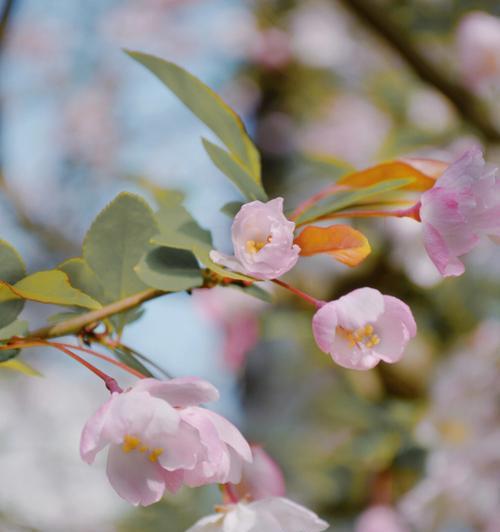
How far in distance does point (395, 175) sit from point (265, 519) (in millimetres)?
215

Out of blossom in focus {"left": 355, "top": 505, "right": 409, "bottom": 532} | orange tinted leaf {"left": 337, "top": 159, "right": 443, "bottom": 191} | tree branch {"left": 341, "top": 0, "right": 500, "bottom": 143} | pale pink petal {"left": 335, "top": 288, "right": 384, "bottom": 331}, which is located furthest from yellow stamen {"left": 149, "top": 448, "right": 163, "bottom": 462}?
tree branch {"left": 341, "top": 0, "right": 500, "bottom": 143}

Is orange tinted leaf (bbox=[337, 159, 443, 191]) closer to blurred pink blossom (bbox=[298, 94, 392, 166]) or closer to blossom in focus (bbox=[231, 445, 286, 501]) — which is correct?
blossom in focus (bbox=[231, 445, 286, 501])

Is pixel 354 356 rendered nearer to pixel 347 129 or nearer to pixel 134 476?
pixel 134 476

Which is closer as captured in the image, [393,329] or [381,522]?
[393,329]

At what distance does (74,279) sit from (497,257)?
4.22 ft

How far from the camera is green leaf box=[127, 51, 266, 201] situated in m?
0.48

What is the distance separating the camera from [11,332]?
41 cm

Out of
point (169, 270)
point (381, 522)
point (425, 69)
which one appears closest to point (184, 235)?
point (169, 270)

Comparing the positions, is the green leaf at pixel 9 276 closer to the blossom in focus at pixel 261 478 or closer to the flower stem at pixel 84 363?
the flower stem at pixel 84 363

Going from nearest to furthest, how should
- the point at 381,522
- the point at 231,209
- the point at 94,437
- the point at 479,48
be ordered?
the point at 94,437, the point at 231,209, the point at 381,522, the point at 479,48

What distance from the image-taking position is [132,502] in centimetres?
38

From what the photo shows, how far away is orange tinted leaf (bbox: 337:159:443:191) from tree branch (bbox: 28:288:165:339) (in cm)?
14

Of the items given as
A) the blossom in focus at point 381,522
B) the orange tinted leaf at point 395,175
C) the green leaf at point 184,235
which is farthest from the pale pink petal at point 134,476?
the blossom in focus at point 381,522

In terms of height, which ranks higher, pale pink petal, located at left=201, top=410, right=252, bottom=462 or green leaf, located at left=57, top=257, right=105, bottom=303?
green leaf, located at left=57, top=257, right=105, bottom=303
